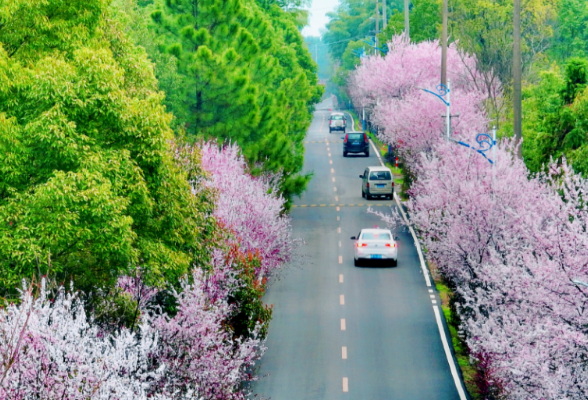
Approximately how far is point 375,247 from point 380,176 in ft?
53.4

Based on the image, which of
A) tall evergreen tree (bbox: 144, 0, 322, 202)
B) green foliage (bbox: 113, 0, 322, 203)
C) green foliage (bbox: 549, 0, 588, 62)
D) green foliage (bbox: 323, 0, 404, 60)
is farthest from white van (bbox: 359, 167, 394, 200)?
green foliage (bbox: 323, 0, 404, 60)

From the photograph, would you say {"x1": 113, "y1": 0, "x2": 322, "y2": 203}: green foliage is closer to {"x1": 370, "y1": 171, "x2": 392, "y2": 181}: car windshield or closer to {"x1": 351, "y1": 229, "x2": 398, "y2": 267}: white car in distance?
{"x1": 351, "y1": 229, "x2": 398, "y2": 267}: white car in distance

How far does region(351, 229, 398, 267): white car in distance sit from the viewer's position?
38.9 meters

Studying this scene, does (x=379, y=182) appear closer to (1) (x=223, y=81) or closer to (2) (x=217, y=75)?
(1) (x=223, y=81)

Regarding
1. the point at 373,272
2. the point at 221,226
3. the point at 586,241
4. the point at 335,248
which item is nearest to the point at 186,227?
the point at 221,226

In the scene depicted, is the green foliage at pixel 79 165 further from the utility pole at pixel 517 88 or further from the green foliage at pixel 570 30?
the green foliage at pixel 570 30

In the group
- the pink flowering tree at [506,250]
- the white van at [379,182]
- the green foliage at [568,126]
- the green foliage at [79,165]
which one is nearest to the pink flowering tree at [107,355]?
the green foliage at [79,165]

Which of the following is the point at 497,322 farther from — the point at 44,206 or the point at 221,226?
the point at 44,206

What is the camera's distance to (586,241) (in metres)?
16.6

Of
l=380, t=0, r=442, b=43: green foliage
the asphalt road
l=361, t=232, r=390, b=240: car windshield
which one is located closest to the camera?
the asphalt road

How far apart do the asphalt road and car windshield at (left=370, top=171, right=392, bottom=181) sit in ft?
19.9

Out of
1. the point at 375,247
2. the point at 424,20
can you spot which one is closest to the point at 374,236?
the point at 375,247

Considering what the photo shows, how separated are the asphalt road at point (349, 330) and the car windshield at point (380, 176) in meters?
6.05

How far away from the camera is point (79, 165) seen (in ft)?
60.6
